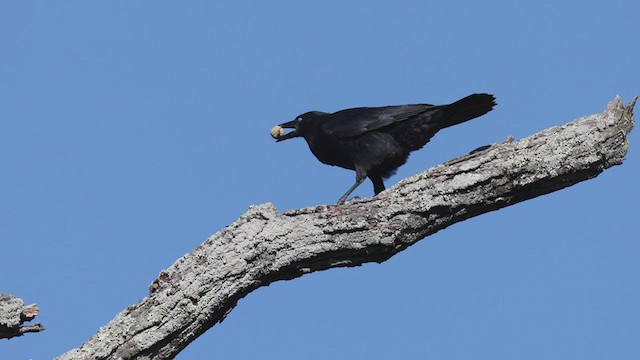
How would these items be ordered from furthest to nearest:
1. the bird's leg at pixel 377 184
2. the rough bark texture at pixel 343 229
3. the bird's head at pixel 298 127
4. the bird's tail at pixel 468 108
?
the bird's head at pixel 298 127, the bird's leg at pixel 377 184, the bird's tail at pixel 468 108, the rough bark texture at pixel 343 229

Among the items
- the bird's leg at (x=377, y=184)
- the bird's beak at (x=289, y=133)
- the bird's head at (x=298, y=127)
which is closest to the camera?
the bird's leg at (x=377, y=184)

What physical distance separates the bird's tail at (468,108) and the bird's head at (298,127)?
163 cm

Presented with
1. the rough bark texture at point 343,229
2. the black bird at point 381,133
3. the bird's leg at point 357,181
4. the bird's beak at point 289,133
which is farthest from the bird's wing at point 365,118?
the rough bark texture at point 343,229

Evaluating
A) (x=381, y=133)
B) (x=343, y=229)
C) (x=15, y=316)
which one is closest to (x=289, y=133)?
A: (x=381, y=133)

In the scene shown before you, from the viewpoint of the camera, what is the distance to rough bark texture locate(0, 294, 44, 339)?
463 centimetres

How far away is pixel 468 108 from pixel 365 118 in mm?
1074

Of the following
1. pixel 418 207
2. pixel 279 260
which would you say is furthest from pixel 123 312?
pixel 418 207

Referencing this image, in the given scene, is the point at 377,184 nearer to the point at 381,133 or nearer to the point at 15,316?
the point at 381,133

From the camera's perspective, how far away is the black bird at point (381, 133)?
745 centimetres

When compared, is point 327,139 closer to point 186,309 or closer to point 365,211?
point 365,211

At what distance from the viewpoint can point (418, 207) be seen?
16.7 ft

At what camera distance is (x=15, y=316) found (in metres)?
4.64

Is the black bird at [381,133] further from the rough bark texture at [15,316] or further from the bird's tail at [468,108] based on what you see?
the rough bark texture at [15,316]

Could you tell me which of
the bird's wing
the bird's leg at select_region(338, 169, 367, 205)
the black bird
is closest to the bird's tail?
the black bird
